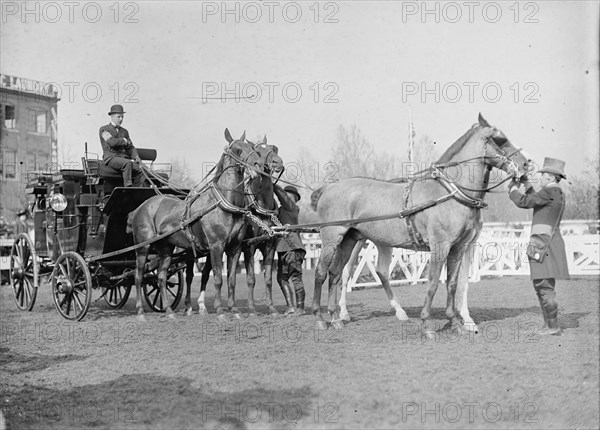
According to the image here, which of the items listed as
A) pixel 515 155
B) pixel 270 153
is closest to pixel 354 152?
pixel 270 153

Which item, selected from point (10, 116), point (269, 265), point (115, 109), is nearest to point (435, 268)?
point (269, 265)

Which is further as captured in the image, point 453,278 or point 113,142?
point 113,142

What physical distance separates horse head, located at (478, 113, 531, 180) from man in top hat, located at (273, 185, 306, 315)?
13.5ft

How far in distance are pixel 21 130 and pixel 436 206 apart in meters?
22.5

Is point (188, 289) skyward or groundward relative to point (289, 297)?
skyward

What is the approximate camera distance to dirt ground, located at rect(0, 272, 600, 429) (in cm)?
562

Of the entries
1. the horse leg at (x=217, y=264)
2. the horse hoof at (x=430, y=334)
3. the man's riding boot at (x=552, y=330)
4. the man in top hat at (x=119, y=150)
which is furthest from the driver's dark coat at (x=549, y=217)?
the man in top hat at (x=119, y=150)

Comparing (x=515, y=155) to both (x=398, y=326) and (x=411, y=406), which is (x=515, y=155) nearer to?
(x=398, y=326)

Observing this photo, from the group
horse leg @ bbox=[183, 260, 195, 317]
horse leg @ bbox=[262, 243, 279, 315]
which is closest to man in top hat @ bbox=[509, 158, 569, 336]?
horse leg @ bbox=[262, 243, 279, 315]

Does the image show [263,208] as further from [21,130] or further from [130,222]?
Result: [21,130]

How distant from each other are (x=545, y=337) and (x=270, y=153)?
188 inches

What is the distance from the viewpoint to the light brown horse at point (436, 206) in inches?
348

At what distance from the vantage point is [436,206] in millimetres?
8969

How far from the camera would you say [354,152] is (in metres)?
24.3
